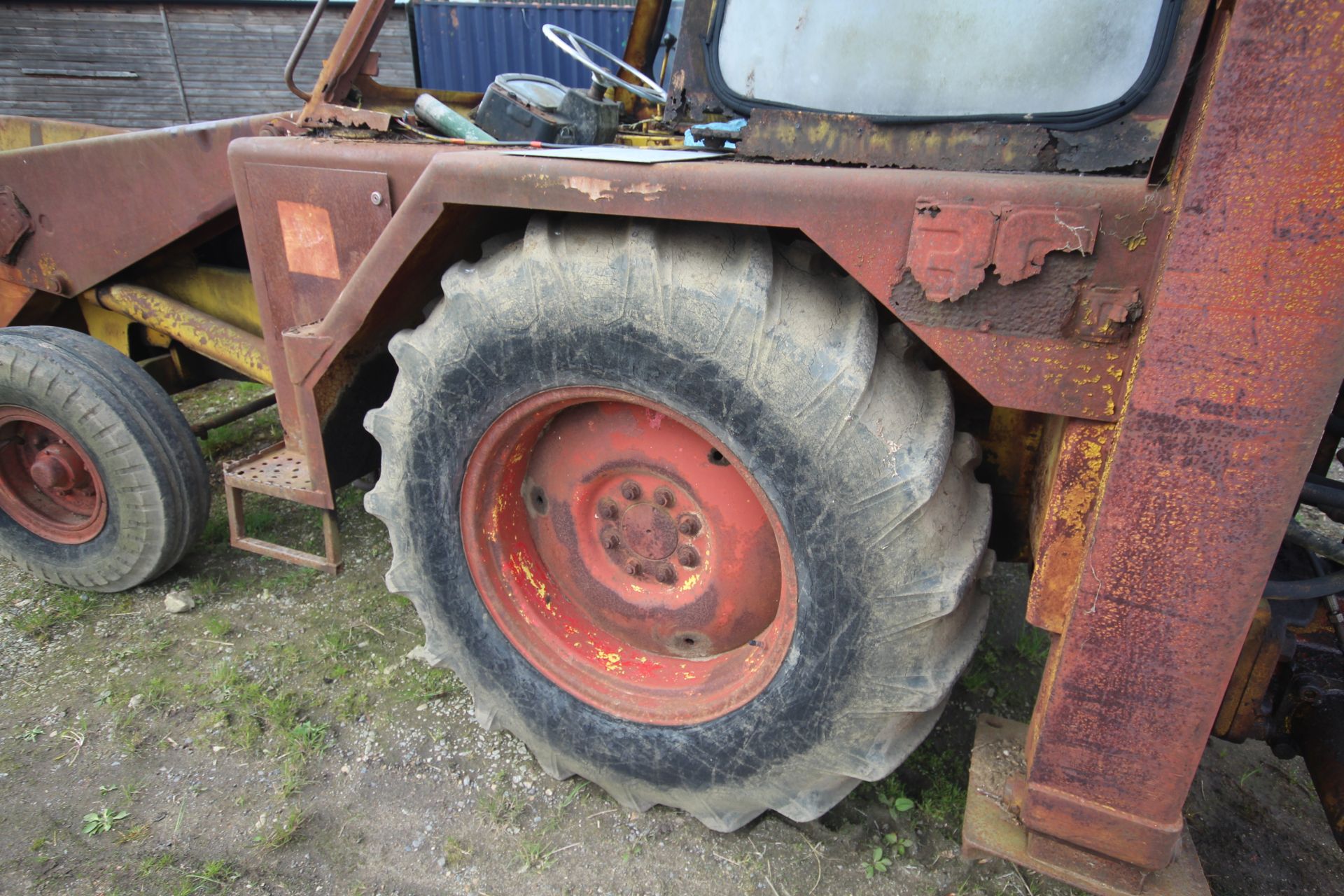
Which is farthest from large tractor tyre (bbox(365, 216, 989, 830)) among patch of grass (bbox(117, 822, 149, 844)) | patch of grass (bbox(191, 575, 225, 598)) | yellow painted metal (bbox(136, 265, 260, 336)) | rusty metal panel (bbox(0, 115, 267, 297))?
yellow painted metal (bbox(136, 265, 260, 336))

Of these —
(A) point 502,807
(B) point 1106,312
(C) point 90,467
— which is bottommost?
(A) point 502,807

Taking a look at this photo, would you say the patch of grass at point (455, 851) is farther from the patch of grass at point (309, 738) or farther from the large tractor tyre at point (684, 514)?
the patch of grass at point (309, 738)

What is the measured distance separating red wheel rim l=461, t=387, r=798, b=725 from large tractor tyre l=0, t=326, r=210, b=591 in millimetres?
1411

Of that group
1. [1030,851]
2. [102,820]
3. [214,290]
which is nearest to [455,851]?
[102,820]

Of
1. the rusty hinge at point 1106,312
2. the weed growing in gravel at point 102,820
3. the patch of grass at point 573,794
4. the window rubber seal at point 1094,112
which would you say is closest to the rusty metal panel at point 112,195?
the weed growing in gravel at point 102,820

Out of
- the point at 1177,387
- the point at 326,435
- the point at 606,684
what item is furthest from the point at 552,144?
the point at 1177,387

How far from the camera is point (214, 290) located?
2.99m

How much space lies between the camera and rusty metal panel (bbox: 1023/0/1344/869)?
3.11 feet

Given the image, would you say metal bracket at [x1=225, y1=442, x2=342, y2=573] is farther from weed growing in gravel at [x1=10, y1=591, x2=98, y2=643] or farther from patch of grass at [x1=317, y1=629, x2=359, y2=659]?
weed growing in gravel at [x1=10, y1=591, x2=98, y2=643]

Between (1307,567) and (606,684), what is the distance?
1.56m

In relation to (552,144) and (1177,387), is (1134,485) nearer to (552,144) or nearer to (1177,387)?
(1177,387)

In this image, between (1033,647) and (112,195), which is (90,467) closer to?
(112,195)

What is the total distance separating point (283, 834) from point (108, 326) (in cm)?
235

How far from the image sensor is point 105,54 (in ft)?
26.6
